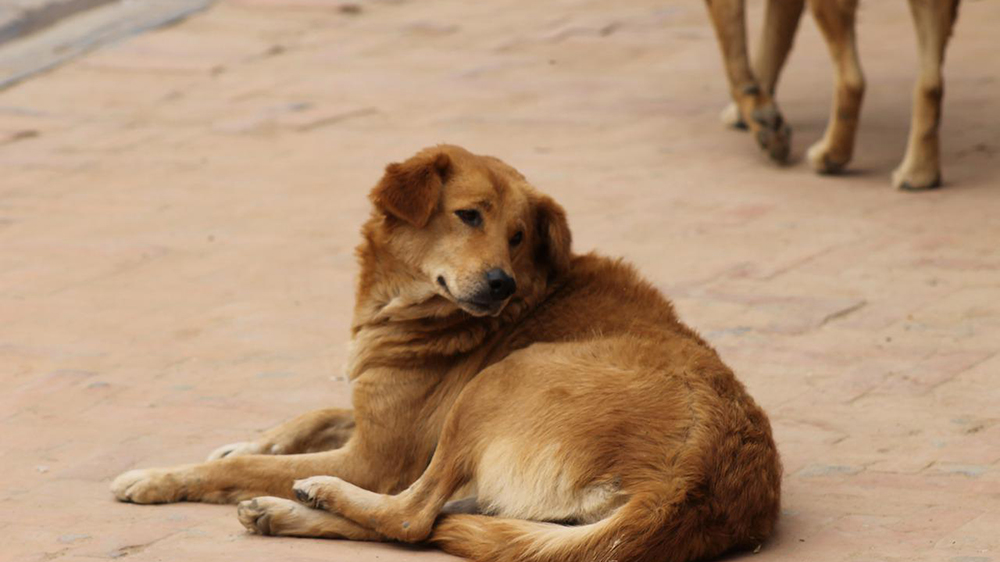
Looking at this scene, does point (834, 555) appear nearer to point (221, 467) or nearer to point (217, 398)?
point (221, 467)

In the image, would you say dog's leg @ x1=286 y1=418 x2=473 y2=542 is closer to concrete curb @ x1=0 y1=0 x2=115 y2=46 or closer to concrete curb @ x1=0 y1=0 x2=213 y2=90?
concrete curb @ x1=0 y1=0 x2=213 y2=90

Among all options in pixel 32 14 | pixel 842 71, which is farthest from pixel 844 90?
pixel 32 14

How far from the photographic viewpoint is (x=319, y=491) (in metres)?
4.17

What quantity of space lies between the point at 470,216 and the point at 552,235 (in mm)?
280

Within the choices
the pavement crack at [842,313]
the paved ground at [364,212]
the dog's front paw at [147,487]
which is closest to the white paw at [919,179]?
the paved ground at [364,212]

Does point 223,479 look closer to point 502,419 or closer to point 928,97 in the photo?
point 502,419

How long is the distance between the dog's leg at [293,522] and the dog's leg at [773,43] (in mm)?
5521

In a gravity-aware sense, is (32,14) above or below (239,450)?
above

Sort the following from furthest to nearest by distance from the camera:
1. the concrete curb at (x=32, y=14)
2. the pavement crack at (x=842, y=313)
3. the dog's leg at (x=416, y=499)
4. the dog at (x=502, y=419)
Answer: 1. the concrete curb at (x=32, y=14)
2. the pavement crack at (x=842, y=313)
3. the dog's leg at (x=416, y=499)
4. the dog at (x=502, y=419)

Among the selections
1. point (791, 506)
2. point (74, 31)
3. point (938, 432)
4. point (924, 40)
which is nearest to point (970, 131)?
point (924, 40)

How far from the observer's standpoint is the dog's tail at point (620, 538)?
11.9 ft

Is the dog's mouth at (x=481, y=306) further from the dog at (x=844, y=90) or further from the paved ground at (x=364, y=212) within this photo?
the dog at (x=844, y=90)

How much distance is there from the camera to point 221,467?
4.47 metres

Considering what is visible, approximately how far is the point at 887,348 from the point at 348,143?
4.21m
